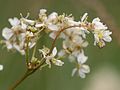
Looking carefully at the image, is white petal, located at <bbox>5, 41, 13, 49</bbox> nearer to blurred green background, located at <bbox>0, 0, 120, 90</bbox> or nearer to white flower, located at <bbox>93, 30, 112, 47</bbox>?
white flower, located at <bbox>93, 30, 112, 47</bbox>

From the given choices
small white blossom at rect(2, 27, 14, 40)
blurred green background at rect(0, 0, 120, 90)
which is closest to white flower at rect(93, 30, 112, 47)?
small white blossom at rect(2, 27, 14, 40)

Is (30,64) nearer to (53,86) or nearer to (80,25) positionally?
(80,25)

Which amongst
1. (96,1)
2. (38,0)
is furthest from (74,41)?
(38,0)

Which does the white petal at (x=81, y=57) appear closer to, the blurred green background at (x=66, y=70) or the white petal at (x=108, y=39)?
the white petal at (x=108, y=39)

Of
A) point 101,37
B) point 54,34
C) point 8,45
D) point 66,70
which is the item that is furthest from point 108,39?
point 66,70

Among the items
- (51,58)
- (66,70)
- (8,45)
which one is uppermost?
(66,70)

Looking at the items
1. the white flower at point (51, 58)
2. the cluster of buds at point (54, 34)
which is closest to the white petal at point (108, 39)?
the cluster of buds at point (54, 34)

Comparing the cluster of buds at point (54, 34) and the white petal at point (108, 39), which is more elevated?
the cluster of buds at point (54, 34)

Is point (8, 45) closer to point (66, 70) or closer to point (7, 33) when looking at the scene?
point (7, 33)
